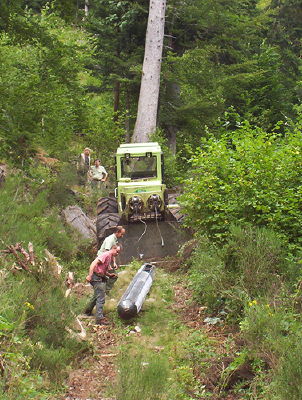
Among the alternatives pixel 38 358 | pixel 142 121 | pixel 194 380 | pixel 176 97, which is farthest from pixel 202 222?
pixel 176 97

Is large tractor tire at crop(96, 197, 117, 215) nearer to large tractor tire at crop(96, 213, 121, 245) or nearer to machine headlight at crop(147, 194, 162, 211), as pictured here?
large tractor tire at crop(96, 213, 121, 245)

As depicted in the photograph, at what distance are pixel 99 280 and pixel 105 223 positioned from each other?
335 cm

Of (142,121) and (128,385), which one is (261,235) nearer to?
(128,385)

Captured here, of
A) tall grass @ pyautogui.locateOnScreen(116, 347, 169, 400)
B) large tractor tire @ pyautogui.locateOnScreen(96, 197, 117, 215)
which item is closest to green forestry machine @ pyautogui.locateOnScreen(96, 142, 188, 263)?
large tractor tire @ pyautogui.locateOnScreen(96, 197, 117, 215)

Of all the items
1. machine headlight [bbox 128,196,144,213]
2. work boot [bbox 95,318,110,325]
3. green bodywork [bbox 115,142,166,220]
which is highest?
green bodywork [bbox 115,142,166,220]

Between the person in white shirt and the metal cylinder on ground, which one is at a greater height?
the person in white shirt

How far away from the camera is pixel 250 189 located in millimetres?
10023

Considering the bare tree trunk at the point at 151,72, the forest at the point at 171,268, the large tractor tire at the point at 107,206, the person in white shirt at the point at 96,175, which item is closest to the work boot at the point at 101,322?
the forest at the point at 171,268

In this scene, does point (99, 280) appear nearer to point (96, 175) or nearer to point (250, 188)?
point (250, 188)

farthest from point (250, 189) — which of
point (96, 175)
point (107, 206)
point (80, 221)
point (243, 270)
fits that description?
point (96, 175)

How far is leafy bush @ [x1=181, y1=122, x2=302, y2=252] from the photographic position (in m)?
9.67

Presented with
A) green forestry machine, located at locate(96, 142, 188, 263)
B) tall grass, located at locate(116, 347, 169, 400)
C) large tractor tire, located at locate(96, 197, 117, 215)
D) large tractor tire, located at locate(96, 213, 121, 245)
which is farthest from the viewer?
large tractor tire, located at locate(96, 197, 117, 215)

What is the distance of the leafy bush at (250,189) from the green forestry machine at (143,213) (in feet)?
8.84

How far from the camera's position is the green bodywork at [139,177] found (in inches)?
543
